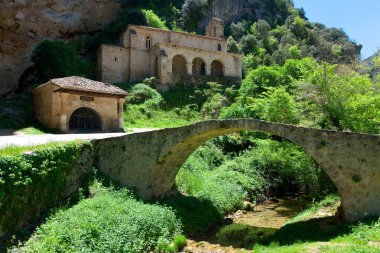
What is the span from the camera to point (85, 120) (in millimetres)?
24109

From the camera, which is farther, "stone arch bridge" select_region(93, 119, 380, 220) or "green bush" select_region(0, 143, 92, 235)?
"stone arch bridge" select_region(93, 119, 380, 220)

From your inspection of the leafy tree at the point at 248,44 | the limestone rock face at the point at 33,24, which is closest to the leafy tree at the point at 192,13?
the leafy tree at the point at 248,44

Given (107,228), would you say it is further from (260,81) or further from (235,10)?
(235,10)

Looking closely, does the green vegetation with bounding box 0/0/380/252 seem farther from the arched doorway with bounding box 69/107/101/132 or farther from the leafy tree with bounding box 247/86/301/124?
the arched doorway with bounding box 69/107/101/132

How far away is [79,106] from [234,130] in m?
11.4

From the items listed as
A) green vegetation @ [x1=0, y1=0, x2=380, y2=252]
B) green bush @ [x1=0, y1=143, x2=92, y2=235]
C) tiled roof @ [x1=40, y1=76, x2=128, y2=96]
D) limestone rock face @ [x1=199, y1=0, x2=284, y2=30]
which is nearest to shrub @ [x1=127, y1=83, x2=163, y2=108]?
green vegetation @ [x1=0, y1=0, x2=380, y2=252]

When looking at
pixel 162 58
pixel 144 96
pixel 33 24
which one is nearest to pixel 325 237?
pixel 144 96

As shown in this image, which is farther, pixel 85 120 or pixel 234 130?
pixel 85 120

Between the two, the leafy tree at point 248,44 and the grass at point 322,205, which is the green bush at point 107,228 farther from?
the leafy tree at point 248,44

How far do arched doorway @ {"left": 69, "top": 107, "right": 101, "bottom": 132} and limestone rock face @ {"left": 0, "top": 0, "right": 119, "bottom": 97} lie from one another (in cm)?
1722

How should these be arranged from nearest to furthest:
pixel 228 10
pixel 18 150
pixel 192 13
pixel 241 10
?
pixel 18 150, pixel 192 13, pixel 228 10, pixel 241 10

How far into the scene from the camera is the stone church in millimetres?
40875

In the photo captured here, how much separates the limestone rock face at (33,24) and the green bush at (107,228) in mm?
29335

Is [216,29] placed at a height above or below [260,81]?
above
